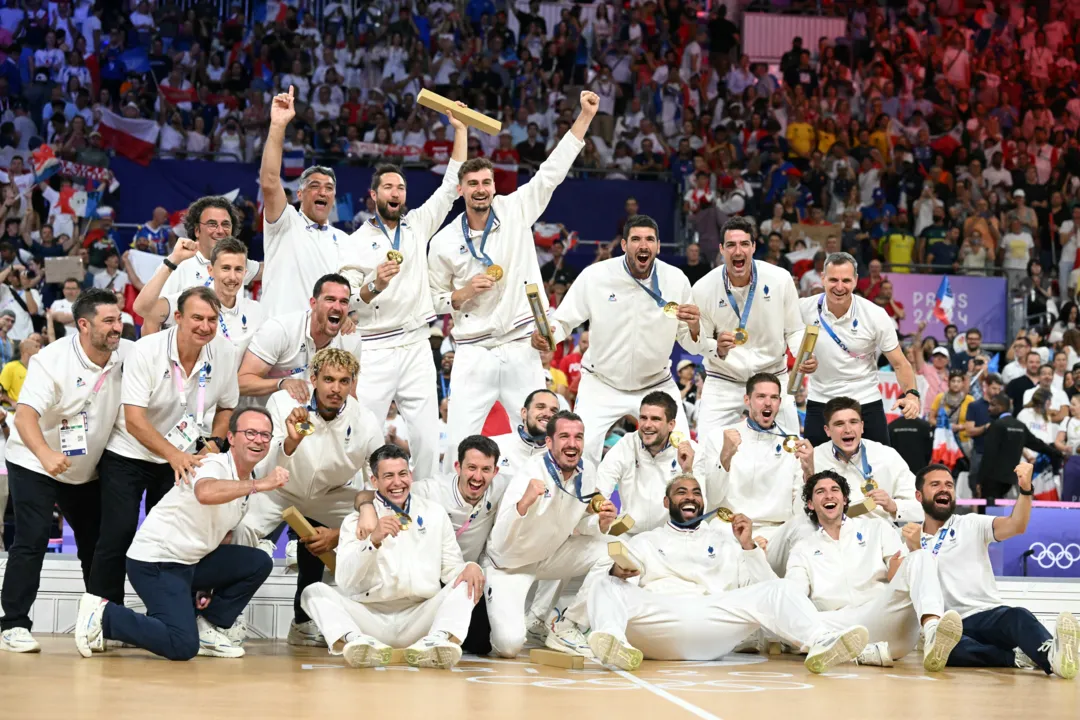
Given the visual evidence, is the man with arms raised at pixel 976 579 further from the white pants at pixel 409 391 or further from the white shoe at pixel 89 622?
the white shoe at pixel 89 622

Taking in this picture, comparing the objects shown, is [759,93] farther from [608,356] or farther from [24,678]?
[24,678]

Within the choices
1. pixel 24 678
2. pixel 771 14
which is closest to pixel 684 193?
pixel 771 14

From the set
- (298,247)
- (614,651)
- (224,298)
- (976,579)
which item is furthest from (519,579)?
(976,579)

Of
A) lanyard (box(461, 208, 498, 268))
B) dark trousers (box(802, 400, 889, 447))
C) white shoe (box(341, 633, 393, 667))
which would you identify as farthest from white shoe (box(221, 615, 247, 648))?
dark trousers (box(802, 400, 889, 447))

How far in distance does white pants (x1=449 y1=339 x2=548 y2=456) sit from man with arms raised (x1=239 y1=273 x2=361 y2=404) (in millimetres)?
913

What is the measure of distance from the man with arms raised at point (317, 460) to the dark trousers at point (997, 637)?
4.18 meters

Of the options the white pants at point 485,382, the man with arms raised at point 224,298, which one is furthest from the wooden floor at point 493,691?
the man with arms raised at point 224,298

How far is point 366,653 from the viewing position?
7836mm

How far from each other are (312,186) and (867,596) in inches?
193

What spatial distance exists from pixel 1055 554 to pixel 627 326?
14.2ft

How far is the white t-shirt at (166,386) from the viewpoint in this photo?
8.18 metres

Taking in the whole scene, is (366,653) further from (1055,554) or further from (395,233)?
(1055,554)

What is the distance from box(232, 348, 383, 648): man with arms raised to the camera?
8648mm

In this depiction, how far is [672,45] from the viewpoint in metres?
23.0
